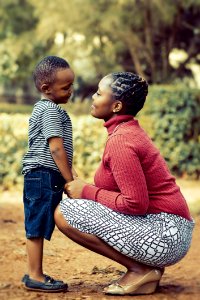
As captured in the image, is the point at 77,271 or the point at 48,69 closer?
the point at 48,69

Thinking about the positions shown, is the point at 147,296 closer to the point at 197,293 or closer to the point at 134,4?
the point at 197,293

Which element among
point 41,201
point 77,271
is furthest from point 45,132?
point 77,271

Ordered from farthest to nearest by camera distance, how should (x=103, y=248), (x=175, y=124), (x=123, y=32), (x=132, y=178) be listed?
(x=123, y=32) < (x=175, y=124) < (x=103, y=248) < (x=132, y=178)

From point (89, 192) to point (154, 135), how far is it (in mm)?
6516

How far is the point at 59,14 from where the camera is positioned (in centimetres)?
1792

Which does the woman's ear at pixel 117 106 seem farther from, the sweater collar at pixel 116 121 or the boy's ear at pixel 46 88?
the boy's ear at pixel 46 88

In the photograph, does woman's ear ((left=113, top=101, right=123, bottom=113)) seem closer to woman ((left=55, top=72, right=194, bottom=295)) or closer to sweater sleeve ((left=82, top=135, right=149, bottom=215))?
woman ((left=55, top=72, right=194, bottom=295))

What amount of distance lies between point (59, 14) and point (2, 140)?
935 centimetres

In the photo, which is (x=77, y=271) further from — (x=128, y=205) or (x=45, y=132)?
(x=45, y=132)

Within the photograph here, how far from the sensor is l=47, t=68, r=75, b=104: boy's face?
384 centimetres

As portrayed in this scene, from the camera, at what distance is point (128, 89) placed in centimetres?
376

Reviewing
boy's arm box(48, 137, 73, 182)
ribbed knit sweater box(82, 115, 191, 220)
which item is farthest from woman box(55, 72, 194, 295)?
boy's arm box(48, 137, 73, 182)

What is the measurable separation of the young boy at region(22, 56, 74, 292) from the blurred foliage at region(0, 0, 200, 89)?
1247 centimetres

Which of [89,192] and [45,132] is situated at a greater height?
[45,132]
